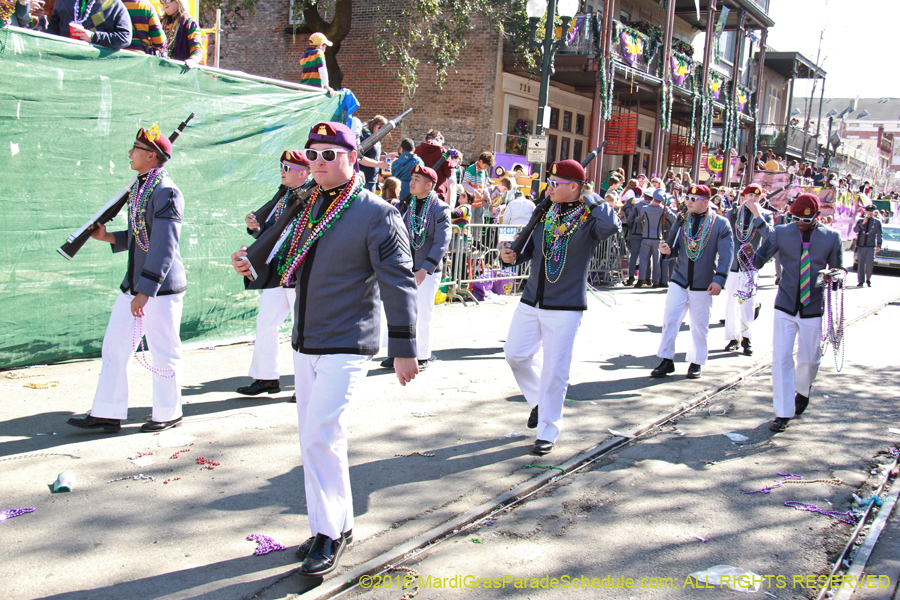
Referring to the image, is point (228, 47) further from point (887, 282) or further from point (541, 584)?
point (541, 584)

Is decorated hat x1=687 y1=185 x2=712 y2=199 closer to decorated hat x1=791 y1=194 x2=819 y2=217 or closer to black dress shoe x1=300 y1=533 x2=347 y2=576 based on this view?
decorated hat x1=791 y1=194 x2=819 y2=217

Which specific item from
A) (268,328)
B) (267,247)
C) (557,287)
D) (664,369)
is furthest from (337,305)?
(664,369)

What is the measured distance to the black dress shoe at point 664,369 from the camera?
859 cm

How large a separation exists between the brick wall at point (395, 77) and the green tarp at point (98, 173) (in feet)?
43.4

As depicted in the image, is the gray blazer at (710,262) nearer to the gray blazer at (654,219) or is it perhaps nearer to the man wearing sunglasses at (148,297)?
the man wearing sunglasses at (148,297)

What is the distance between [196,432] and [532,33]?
1672cm

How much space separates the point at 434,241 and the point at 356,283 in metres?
4.26

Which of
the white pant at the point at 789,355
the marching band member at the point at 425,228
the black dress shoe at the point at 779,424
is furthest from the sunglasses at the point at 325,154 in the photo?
the black dress shoe at the point at 779,424

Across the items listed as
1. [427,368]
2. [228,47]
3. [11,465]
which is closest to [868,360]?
[427,368]

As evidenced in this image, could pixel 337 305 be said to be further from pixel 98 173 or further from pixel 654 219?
pixel 654 219

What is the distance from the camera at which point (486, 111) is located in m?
21.6

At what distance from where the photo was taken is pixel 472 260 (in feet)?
42.9

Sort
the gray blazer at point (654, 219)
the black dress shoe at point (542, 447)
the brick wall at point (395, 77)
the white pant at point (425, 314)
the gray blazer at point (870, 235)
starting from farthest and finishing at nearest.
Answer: the brick wall at point (395, 77) → the gray blazer at point (870, 235) → the gray blazer at point (654, 219) → the white pant at point (425, 314) → the black dress shoe at point (542, 447)

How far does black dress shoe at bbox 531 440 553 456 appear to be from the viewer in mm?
5676
